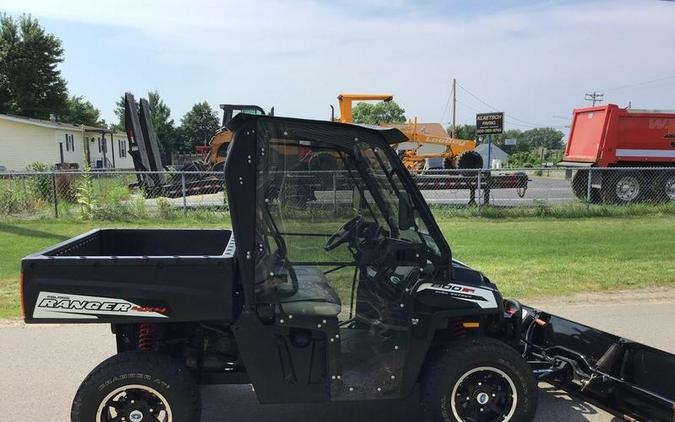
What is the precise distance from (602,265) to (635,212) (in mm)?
6550

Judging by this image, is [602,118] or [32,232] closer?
[32,232]

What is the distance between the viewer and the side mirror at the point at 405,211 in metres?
3.12

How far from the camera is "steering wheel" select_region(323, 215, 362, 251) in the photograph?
10.9 feet

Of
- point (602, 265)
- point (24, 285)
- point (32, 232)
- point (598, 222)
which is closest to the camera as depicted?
point (24, 285)

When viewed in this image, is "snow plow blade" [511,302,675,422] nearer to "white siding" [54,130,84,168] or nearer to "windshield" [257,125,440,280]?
"windshield" [257,125,440,280]

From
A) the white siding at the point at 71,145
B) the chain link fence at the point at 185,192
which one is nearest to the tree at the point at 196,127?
the white siding at the point at 71,145

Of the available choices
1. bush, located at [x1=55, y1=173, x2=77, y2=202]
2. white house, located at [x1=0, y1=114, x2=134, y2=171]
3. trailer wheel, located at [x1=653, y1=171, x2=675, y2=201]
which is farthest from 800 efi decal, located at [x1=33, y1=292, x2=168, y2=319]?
white house, located at [x1=0, y1=114, x2=134, y2=171]

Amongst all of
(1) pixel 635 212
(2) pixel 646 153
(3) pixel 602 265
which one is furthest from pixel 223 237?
(2) pixel 646 153

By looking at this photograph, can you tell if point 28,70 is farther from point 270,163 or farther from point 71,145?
point 270,163

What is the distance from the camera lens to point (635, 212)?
13664mm

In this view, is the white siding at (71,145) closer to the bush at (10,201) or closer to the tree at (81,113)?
the tree at (81,113)

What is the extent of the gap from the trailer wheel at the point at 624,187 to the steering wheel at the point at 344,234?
47.4ft

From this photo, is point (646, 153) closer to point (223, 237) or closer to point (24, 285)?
point (223, 237)

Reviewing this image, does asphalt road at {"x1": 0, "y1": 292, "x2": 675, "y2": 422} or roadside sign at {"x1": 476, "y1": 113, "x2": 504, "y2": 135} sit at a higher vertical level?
roadside sign at {"x1": 476, "y1": 113, "x2": 504, "y2": 135}
